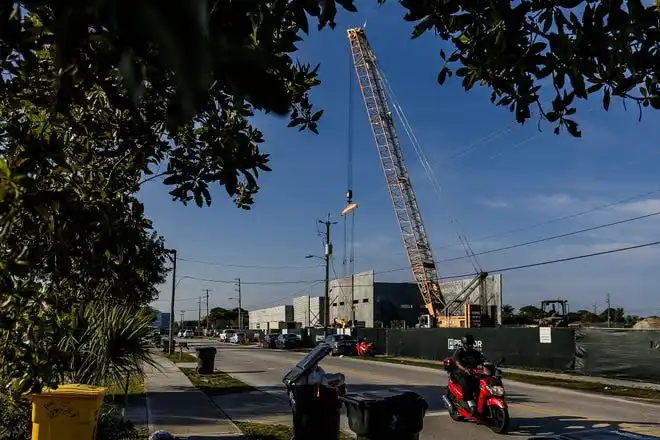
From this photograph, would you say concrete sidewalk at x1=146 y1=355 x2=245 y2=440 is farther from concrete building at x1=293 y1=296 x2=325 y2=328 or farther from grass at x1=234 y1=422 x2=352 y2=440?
concrete building at x1=293 y1=296 x2=325 y2=328

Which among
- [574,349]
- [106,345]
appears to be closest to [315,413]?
[106,345]

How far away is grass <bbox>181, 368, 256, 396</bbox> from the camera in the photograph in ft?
61.5

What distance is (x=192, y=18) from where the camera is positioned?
113 cm

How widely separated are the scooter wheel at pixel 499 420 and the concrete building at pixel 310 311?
253 ft

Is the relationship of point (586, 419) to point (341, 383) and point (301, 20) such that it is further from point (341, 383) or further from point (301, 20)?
point (301, 20)

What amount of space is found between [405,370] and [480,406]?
16674 millimetres

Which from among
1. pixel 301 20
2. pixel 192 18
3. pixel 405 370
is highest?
pixel 301 20

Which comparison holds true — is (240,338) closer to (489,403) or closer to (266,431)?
(266,431)

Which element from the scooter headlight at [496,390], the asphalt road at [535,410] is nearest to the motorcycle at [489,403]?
the scooter headlight at [496,390]

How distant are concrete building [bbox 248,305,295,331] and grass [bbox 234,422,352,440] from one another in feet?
286

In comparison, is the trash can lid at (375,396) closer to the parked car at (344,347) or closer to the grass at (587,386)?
the grass at (587,386)

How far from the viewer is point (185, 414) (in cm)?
1327

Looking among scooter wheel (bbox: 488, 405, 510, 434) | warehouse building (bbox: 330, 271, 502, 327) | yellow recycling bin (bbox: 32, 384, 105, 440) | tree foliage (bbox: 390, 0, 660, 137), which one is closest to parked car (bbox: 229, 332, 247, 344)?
warehouse building (bbox: 330, 271, 502, 327)

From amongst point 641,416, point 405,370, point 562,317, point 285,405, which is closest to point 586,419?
point 641,416
